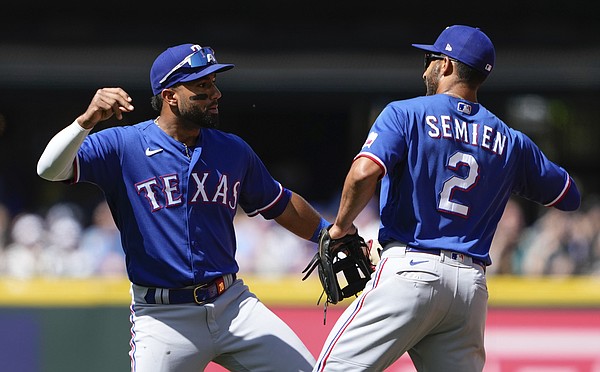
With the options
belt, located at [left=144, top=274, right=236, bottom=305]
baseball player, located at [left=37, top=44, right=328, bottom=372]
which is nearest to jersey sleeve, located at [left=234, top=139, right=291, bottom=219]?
baseball player, located at [left=37, top=44, right=328, bottom=372]

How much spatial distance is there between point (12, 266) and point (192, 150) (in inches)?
183

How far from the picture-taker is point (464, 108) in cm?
456

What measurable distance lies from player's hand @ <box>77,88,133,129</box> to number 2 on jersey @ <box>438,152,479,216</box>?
52.4 inches

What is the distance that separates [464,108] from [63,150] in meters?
1.68

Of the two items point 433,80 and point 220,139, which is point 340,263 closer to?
point 220,139

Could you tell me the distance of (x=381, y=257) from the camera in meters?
4.59

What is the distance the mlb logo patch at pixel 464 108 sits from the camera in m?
4.55

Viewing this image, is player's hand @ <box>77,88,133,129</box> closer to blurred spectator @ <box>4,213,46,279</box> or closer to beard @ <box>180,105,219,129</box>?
beard @ <box>180,105,219,129</box>

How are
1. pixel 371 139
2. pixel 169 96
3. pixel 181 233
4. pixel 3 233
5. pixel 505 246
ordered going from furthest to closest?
pixel 3 233, pixel 505 246, pixel 169 96, pixel 181 233, pixel 371 139

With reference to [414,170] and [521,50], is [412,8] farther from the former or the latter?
[414,170]

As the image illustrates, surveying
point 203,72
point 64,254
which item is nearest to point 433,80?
point 203,72

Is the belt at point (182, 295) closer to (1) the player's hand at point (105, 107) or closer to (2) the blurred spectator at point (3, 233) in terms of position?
(1) the player's hand at point (105, 107)

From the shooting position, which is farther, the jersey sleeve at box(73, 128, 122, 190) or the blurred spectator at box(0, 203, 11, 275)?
the blurred spectator at box(0, 203, 11, 275)

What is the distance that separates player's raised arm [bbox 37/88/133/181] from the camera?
430cm
